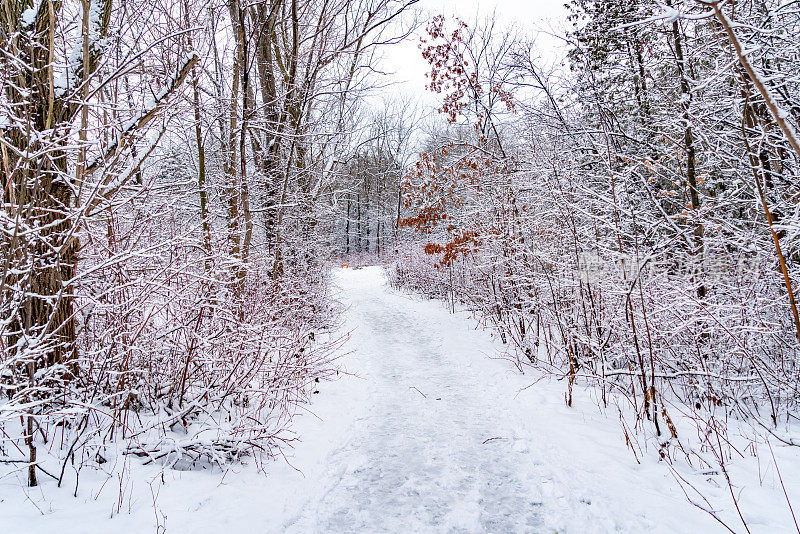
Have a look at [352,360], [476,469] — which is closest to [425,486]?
[476,469]

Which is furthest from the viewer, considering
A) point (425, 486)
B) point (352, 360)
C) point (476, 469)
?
point (352, 360)

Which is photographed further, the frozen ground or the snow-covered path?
the snow-covered path

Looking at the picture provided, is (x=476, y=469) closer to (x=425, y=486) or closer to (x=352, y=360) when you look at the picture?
(x=425, y=486)

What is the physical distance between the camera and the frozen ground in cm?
260

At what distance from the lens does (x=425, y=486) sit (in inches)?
130

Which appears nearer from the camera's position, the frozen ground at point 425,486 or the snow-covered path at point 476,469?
the frozen ground at point 425,486

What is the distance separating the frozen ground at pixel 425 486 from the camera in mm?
2598

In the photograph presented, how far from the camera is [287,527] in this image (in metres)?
2.78

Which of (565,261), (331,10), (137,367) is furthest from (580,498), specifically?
(331,10)

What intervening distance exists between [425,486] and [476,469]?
53 centimetres

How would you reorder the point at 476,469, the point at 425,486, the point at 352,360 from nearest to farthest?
the point at 425,486 → the point at 476,469 → the point at 352,360

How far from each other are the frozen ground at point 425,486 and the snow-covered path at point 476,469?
0.5 inches

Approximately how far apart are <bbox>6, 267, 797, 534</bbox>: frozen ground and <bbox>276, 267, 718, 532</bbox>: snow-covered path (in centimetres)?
1

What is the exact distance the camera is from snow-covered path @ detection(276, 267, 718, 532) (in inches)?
111
